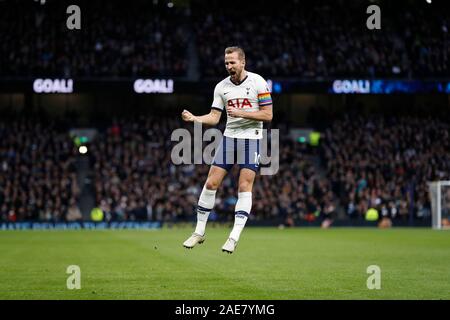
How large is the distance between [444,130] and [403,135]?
251 centimetres

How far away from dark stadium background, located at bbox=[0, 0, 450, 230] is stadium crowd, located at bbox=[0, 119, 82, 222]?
3.1 inches

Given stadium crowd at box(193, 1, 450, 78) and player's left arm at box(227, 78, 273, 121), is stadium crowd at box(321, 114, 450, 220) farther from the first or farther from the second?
player's left arm at box(227, 78, 273, 121)

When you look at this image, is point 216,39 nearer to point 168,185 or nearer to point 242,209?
point 168,185

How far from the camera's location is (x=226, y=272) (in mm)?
13797

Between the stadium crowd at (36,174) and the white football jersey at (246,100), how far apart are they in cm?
2638

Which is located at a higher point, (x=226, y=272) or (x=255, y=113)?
(x=255, y=113)

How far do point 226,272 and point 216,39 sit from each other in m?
32.6

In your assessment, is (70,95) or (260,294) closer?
(260,294)

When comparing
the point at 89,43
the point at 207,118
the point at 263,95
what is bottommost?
the point at 207,118

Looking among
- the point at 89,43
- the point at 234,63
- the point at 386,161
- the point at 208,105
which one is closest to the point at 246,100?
the point at 234,63

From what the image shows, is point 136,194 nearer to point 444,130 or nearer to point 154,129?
point 154,129

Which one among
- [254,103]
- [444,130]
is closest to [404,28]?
[444,130]

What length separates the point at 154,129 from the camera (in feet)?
143

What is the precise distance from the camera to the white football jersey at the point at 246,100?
12.4 metres
